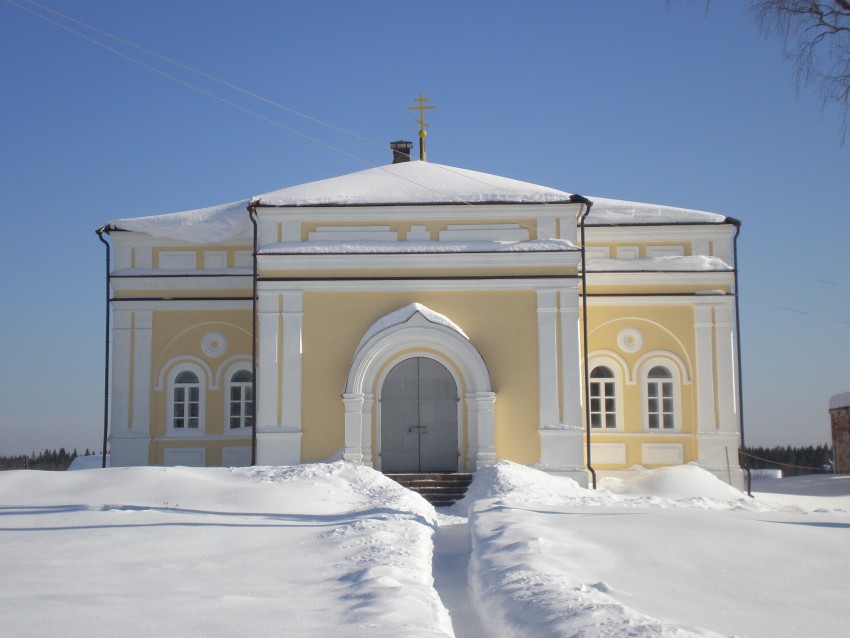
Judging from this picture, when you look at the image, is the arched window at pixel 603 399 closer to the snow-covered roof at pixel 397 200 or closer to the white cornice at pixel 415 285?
the white cornice at pixel 415 285

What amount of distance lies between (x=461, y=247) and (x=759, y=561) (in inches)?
347

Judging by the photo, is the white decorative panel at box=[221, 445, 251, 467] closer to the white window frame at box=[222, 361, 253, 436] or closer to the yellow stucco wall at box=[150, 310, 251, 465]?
the yellow stucco wall at box=[150, 310, 251, 465]

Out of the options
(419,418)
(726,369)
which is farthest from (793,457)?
(419,418)

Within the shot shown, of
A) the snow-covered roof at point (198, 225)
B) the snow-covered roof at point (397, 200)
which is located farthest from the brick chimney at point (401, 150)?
the snow-covered roof at point (198, 225)

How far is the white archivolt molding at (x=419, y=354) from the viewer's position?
594 inches

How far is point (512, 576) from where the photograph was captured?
7.29m

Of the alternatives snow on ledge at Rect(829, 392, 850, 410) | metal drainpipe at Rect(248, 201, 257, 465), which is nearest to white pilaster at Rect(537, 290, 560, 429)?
metal drainpipe at Rect(248, 201, 257, 465)

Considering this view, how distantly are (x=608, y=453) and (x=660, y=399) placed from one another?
4.74ft

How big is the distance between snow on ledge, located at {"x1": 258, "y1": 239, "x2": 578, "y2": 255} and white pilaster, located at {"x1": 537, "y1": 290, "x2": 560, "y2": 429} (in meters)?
0.84

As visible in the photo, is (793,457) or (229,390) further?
(793,457)

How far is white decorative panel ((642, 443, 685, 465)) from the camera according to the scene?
16875 mm

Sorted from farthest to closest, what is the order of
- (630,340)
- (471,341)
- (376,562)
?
1. (630,340)
2. (471,341)
3. (376,562)

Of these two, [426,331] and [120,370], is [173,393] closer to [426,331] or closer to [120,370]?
[120,370]

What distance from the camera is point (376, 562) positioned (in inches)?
317
